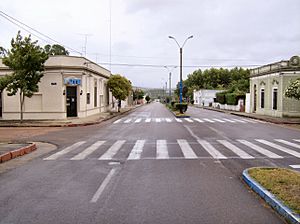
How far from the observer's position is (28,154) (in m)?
12.1

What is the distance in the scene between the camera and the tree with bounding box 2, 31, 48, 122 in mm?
24469

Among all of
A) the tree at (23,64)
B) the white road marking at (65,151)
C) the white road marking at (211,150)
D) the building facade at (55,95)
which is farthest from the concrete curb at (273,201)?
the building facade at (55,95)

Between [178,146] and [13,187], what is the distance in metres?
7.37

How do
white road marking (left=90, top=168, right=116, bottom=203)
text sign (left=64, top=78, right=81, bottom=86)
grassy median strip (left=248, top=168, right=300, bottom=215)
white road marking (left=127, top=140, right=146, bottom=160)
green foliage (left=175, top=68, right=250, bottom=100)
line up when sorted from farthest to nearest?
green foliage (left=175, top=68, right=250, bottom=100) → text sign (left=64, top=78, right=81, bottom=86) → white road marking (left=127, top=140, right=146, bottom=160) → white road marking (left=90, top=168, right=116, bottom=203) → grassy median strip (left=248, top=168, right=300, bottom=215)

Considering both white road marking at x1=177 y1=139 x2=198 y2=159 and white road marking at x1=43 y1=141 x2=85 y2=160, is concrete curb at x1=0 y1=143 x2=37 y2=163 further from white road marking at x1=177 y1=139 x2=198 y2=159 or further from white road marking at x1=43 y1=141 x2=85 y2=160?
white road marking at x1=177 y1=139 x2=198 y2=159

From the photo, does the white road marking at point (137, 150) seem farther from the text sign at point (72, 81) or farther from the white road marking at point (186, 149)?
the text sign at point (72, 81)

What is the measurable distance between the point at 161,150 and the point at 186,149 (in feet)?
3.23

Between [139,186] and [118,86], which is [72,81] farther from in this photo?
[139,186]

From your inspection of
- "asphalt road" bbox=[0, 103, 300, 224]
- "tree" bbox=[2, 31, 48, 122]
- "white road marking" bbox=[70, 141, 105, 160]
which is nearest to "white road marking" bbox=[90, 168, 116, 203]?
"asphalt road" bbox=[0, 103, 300, 224]

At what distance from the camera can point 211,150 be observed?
1240cm

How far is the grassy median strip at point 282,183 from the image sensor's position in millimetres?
5879

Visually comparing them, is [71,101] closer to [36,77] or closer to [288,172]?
[36,77]

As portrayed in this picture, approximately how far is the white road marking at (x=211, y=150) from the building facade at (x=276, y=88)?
19769 mm

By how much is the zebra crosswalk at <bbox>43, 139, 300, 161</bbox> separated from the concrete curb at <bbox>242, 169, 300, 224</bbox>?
11.8ft
